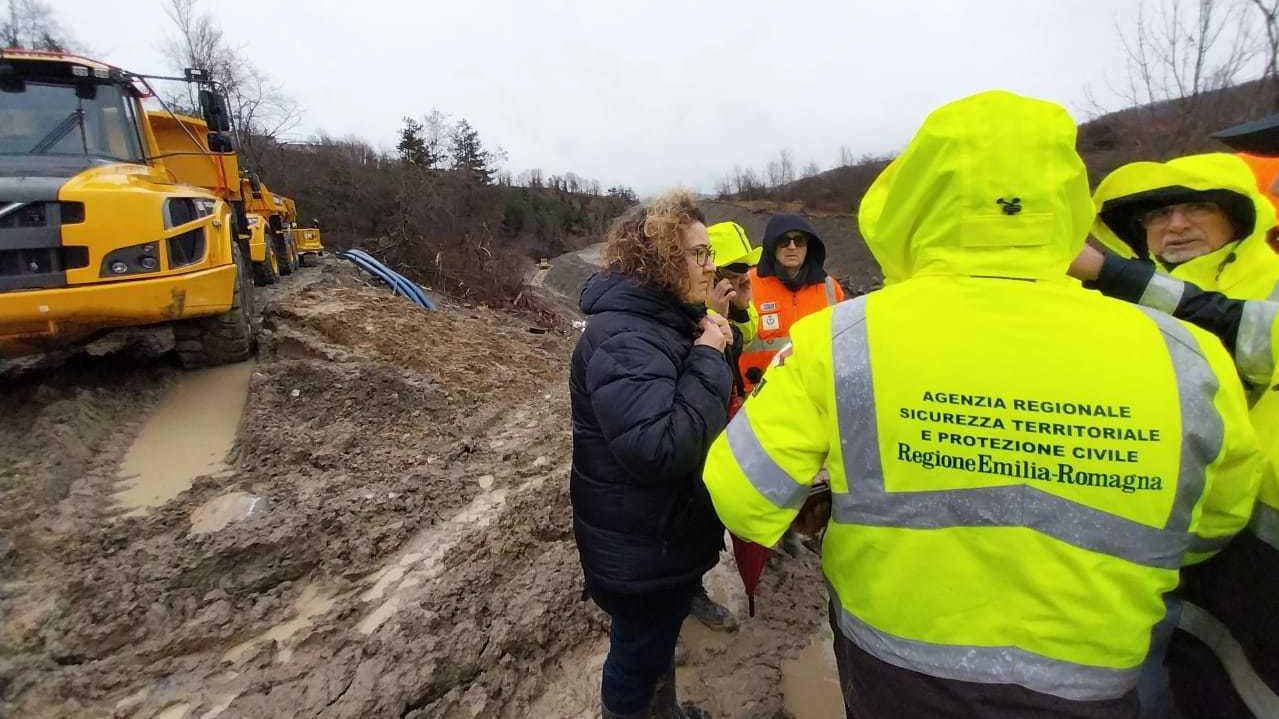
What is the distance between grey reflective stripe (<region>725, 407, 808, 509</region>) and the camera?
1245 millimetres

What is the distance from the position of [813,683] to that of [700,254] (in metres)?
1.86

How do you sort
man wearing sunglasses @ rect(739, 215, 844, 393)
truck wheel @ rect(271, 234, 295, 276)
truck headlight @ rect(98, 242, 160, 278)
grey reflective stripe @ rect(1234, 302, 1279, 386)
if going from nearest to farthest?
grey reflective stripe @ rect(1234, 302, 1279, 386) < man wearing sunglasses @ rect(739, 215, 844, 393) < truck headlight @ rect(98, 242, 160, 278) < truck wheel @ rect(271, 234, 295, 276)

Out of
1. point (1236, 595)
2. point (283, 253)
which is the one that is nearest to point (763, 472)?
point (1236, 595)

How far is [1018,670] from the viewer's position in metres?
1.09

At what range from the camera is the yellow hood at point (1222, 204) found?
1.76 m

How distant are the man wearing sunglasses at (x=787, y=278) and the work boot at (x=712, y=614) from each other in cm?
127

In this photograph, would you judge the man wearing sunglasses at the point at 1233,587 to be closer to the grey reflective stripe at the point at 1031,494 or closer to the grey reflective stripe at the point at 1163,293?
the grey reflective stripe at the point at 1163,293

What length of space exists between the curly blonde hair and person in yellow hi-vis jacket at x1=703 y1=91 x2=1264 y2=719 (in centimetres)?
70

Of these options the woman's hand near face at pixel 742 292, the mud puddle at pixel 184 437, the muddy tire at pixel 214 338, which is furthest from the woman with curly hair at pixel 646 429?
the muddy tire at pixel 214 338

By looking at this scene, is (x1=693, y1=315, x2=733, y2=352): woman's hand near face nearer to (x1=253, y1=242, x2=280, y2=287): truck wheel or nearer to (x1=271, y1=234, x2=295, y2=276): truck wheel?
(x1=253, y1=242, x2=280, y2=287): truck wheel

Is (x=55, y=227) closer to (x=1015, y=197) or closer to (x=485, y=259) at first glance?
(x=1015, y=197)

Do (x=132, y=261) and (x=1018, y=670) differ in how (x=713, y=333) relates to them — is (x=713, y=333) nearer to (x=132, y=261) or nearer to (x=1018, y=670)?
A: (x=1018, y=670)

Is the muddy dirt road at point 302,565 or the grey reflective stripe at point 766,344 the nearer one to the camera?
the muddy dirt road at point 302,565

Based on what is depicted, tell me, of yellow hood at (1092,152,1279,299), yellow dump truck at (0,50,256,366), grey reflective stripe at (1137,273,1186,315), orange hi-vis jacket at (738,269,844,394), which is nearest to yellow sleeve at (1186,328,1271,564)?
grey reflective stripe at (1137,273,1186,315)
